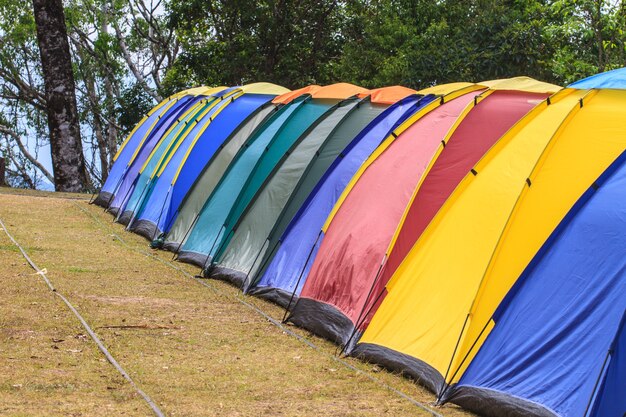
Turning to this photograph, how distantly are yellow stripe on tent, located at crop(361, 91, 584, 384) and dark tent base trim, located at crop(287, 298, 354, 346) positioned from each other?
445mm

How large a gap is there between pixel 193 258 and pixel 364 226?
449cm

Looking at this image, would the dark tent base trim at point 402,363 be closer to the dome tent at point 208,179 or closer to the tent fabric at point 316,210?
the tent fabric at point 316,210

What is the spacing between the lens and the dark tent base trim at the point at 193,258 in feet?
42.3

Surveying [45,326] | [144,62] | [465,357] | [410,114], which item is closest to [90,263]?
[45,326]

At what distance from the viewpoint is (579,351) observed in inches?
245

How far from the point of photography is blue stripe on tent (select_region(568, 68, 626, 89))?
24.3 feet

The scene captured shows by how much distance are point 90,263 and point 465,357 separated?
6735 millimetres

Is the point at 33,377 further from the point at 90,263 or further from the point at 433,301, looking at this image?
the point at 90,263

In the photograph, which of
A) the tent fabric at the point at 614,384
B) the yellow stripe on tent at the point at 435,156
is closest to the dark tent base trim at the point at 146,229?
the yellow stripe on tent at the point at 435,156

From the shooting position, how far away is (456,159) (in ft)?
29.0

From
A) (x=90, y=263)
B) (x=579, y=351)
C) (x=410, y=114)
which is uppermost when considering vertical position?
(x=410, y=114)

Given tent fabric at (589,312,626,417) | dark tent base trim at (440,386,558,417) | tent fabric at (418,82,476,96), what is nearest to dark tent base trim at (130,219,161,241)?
tent fabric at (418,82,476,96)

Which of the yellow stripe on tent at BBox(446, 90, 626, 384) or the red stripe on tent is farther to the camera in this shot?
the red stripe on tent

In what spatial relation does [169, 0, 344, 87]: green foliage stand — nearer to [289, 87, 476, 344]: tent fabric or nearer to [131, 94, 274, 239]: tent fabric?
[131, 94, 274, 239]: tent fabric
